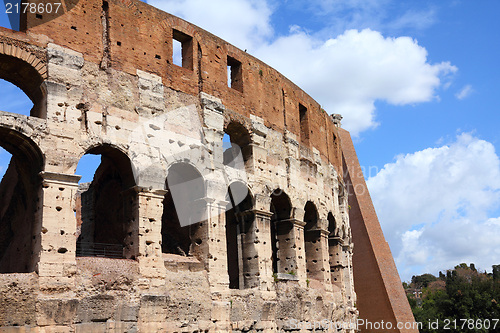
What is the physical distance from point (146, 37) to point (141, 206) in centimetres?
386

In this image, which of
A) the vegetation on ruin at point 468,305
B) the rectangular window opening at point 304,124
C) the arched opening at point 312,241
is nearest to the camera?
the arched opening at point 312,241

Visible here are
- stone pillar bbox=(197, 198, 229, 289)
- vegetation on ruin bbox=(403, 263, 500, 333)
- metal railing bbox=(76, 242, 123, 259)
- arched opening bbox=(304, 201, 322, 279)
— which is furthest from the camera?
vegetation on ruin bbox=(403, 263, 500, 333)

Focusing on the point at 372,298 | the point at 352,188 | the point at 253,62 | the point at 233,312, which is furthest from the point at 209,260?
the point at 352,188

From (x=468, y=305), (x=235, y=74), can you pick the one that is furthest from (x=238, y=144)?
(x=468, y=305)

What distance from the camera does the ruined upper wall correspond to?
11.1 meters

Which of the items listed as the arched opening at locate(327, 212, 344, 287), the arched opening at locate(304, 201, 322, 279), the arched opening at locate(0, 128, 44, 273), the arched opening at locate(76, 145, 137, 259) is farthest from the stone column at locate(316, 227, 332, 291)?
the arched opening at locate(0, 128, 44, 273)

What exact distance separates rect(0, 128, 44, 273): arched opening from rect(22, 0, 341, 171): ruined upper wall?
2109 millimetres

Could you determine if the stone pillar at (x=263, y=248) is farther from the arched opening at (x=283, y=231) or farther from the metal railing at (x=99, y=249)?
the metal railing at (x=99, y=249)

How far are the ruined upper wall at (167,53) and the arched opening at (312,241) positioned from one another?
2.11 meters

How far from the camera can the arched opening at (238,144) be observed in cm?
1446

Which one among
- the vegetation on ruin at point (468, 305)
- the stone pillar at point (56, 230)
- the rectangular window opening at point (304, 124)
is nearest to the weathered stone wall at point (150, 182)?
the stone pillar at point (56, 230)

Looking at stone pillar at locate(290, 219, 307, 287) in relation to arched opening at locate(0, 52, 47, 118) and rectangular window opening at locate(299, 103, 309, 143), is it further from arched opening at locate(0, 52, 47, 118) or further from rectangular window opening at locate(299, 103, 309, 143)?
arched opening at locate(0, 52, 47, 118)

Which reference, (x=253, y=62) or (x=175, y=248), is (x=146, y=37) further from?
(x=175, y=248)

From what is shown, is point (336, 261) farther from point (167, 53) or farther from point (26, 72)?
point (26, 72)
